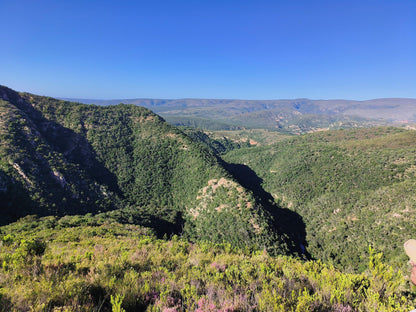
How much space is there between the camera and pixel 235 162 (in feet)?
361

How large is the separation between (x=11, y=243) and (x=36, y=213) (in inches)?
1461

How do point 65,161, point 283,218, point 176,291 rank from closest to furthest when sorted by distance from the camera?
1. point 176,291
2. point 65,161
3. point 283,218

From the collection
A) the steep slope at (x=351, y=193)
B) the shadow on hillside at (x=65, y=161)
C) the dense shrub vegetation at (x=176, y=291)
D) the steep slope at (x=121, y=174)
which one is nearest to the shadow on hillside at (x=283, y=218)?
the steep slope at (x=121, y=174)

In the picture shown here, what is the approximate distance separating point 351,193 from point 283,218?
67.9 feet

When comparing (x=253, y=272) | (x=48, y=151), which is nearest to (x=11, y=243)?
(x=253, y=272)

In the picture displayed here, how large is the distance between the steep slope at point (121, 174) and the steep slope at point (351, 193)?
12.5 m

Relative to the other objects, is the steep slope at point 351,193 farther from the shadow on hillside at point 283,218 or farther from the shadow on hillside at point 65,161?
the shadow on hillside at point 65,161

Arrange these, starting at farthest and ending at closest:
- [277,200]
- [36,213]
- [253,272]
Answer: [277,200], [36,213], [253,272]

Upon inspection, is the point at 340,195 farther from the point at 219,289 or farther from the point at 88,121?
the point at 88,121

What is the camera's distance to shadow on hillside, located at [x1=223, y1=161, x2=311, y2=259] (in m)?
43.7

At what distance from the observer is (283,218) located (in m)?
54.8

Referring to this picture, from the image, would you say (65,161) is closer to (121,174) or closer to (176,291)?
(121,174)

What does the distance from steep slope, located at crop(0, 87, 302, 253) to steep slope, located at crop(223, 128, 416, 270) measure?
12.5 metres

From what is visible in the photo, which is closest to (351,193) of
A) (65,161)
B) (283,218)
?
(283,218)
